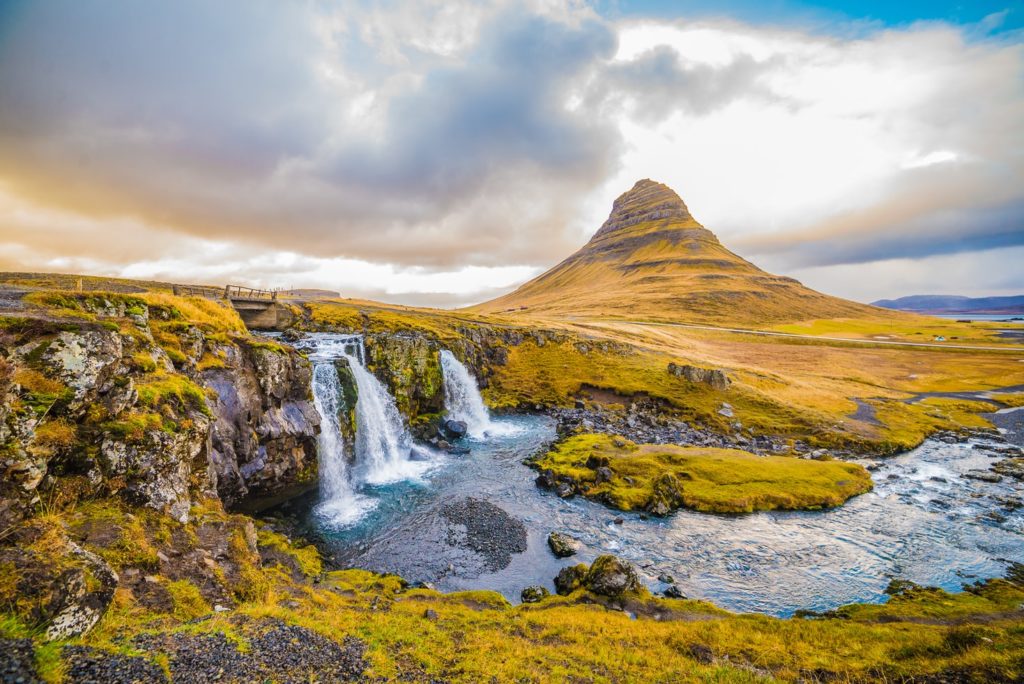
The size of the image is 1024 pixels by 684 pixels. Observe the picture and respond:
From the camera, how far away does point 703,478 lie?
3647 cm

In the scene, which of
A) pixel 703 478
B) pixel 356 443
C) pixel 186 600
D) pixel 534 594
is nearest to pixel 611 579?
pixel 534 594

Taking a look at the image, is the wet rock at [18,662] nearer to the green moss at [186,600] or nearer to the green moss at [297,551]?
the green moss at [186,600]

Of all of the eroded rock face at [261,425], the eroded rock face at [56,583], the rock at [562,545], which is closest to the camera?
the eroded rock face at [56,583]

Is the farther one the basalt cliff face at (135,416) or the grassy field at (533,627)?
the basalt cliff face at (135,416)

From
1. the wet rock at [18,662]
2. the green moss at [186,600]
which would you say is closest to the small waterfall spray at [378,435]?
the green moss at [186,600]

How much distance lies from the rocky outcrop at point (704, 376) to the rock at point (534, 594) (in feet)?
172

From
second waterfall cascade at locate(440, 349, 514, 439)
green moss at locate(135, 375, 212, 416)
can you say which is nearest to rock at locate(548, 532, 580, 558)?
green moss at locate(135, 375, 212, 416)

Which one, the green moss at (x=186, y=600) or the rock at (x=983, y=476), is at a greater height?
the green moss at (x=186, y=600)

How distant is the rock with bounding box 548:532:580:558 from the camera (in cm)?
2653

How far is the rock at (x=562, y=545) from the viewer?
26.5 m

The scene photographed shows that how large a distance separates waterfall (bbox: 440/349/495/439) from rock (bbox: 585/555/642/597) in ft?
98.6

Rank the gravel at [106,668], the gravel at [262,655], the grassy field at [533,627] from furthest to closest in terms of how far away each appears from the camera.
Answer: the grassy field at [533,627], the gravel at [262,655], the gravel at [106,668]

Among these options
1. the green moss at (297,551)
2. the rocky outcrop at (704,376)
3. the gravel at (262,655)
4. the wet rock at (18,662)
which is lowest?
the green moss at (297,551)

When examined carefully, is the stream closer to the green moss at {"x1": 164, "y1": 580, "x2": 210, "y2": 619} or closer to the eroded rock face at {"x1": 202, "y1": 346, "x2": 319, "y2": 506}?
the eroded rock face at {"x1": 202, "y1": 346, "x2": 319, "y2": 506}
